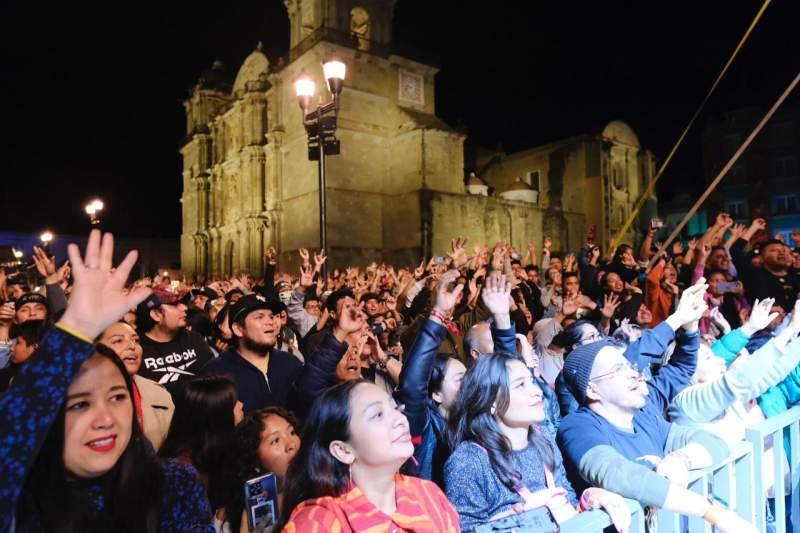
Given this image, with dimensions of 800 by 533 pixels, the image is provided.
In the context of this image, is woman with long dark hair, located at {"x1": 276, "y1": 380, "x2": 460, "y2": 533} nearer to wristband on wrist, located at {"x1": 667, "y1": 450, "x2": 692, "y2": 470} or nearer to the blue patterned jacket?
the blue patterned jacket

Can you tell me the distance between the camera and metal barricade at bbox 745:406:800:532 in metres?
3.00

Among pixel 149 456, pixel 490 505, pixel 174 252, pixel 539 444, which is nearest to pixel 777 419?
pixel 539 444

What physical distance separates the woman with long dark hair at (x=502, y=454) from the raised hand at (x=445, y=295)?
507mm

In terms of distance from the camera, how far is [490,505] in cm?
257

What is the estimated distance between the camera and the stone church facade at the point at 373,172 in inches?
1258

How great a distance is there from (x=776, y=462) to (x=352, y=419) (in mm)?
2669

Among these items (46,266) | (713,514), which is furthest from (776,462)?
(46,266)

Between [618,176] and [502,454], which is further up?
[618,176]

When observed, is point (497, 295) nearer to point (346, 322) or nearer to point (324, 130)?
point (346, 322)

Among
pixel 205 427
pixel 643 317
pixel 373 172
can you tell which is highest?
pixel 373 172

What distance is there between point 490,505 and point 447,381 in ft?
3.58

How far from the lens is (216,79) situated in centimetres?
4856

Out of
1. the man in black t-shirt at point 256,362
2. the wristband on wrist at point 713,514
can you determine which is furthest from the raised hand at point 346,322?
the wristband on wrist at point 713,514

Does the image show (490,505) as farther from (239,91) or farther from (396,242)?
(239,91)
